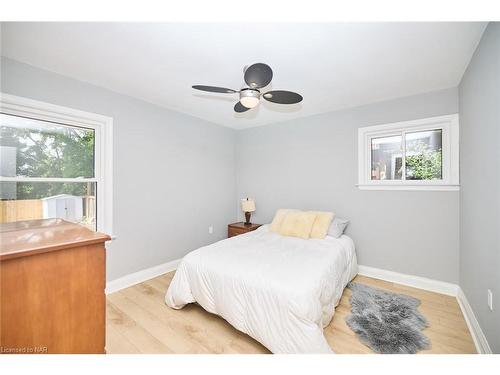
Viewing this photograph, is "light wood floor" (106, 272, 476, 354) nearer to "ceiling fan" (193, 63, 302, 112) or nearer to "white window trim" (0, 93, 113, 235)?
"white window trim" (0, 93, 113, 235)

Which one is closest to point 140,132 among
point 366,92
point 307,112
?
point 307,112

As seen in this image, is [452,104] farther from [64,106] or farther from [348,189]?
[64,106]

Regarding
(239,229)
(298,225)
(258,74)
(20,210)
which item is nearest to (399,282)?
(298,225)

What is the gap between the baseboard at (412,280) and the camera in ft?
8.37

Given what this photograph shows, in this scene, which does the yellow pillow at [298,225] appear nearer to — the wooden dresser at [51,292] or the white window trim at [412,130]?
the white window trim at [412,130]

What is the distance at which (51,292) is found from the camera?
2.85 feet

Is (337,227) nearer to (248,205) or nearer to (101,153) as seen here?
(248,205)

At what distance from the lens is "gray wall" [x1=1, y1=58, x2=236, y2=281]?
2311 millimetres

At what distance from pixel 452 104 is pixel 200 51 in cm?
284

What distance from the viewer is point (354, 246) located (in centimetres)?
311

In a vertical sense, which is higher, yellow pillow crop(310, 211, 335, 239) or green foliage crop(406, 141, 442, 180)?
green foliage crop(406, 141, 442, 180)

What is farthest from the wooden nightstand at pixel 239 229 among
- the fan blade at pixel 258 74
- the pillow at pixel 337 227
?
the fan blade at pixel 258 74

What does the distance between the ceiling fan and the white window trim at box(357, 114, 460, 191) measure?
160cm

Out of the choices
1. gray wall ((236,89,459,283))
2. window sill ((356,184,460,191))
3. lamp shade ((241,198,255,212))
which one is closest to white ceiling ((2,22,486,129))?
Result: gray wall ((236,89,459,283))
